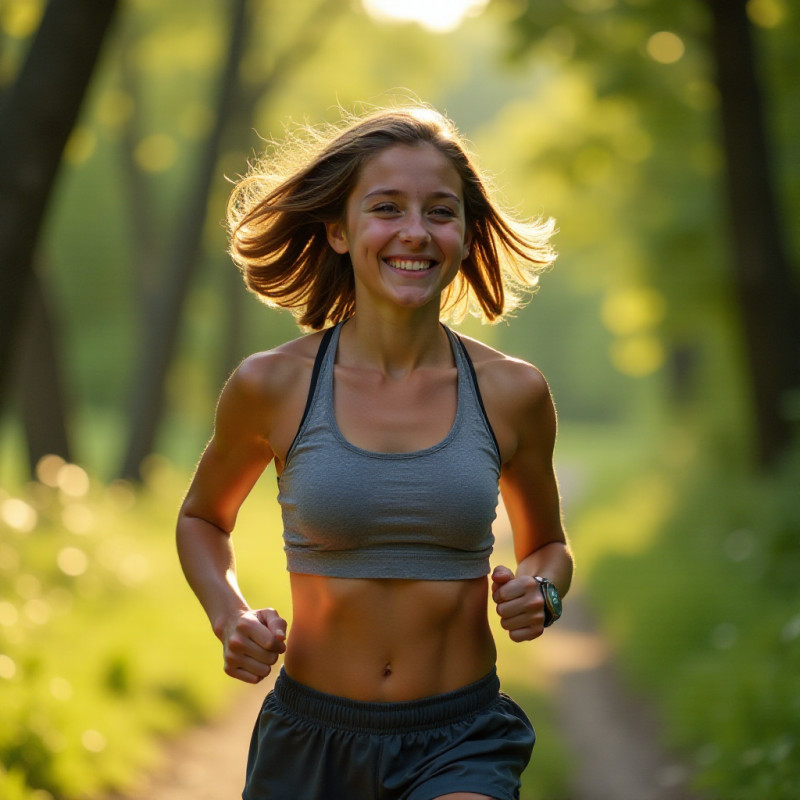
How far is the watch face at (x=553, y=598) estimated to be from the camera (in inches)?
126

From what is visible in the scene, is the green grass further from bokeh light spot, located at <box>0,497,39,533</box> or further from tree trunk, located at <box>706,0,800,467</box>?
tree trunk, located at <box>706,0,800,467</box>

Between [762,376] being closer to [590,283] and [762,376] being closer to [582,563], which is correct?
[582,563]

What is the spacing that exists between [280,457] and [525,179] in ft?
42.7

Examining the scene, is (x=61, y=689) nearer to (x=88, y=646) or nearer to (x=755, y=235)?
(x=88, y=646)

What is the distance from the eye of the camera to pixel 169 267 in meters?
16.2

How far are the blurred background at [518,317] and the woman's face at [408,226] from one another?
58 cm

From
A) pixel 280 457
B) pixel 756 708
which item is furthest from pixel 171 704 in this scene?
pixel 280 457

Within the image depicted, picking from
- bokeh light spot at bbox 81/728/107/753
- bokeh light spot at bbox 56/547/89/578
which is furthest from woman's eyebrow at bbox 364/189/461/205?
bokeh light spot at bbox 56/547/89/578

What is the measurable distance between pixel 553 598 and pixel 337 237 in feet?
3.75

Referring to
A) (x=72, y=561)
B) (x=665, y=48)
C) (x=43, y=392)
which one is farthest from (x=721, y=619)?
(x=43, y=392)

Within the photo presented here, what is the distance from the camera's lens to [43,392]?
13.3 metres

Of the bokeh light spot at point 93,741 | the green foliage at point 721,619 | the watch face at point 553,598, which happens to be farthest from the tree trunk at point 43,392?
the watch face at point 553,598

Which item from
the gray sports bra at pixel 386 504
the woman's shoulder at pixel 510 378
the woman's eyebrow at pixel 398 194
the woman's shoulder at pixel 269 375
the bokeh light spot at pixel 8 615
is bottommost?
the bokeh light spot at pixel 8 615

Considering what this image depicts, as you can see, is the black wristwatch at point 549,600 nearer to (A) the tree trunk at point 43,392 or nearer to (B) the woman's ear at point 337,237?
(B) the woman's ear at point 337,237
